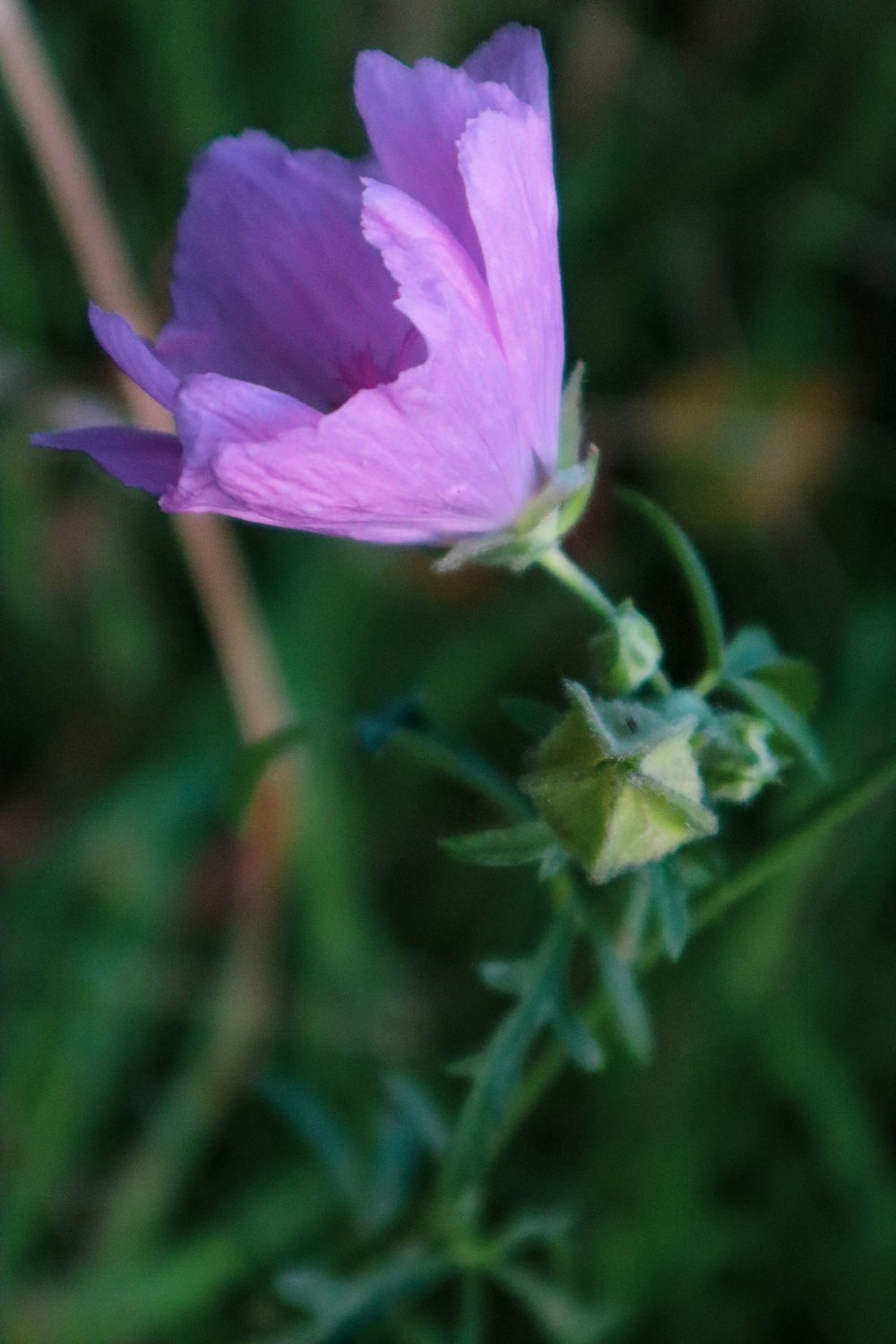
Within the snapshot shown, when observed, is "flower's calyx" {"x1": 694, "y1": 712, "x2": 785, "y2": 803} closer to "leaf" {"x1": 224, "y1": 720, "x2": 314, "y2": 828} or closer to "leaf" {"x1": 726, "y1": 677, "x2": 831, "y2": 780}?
"leaf" {"x1": 726, "y1": 677, "x2": 831, "y2": 780}

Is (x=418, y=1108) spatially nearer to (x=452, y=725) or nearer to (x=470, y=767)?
(x=470, y=767)

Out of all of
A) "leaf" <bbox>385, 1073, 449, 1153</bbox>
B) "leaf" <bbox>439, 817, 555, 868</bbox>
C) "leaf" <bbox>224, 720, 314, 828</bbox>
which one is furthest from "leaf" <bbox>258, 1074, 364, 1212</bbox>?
"leaf" <bbox>439, 817, 555, 868</bbox>

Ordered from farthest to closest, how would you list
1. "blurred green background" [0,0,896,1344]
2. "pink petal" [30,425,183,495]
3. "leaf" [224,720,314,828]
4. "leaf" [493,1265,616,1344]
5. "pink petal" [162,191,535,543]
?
"blurred green background" [0,0,896,1344] → "leaf" [493,1265,616,1344] → "leaf" [224,720,314,828] → "pink petal" [30,425,183,495] → "pink petal" [162,191,535,543]

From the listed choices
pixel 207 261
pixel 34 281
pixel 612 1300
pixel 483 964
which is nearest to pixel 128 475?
pixel 207 261

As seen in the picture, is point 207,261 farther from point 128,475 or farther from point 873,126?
point 873,126

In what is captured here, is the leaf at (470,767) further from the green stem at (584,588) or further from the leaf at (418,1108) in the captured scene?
the leaf at (418,1108)

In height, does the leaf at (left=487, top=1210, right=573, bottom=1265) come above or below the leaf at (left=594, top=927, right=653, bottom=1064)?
below

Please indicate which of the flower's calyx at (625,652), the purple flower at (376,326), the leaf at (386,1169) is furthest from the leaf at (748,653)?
the leaf at (386,1169)

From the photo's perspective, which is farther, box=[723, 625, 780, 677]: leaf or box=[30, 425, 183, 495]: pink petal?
box=[723, 625, 780, 677]: leaf
